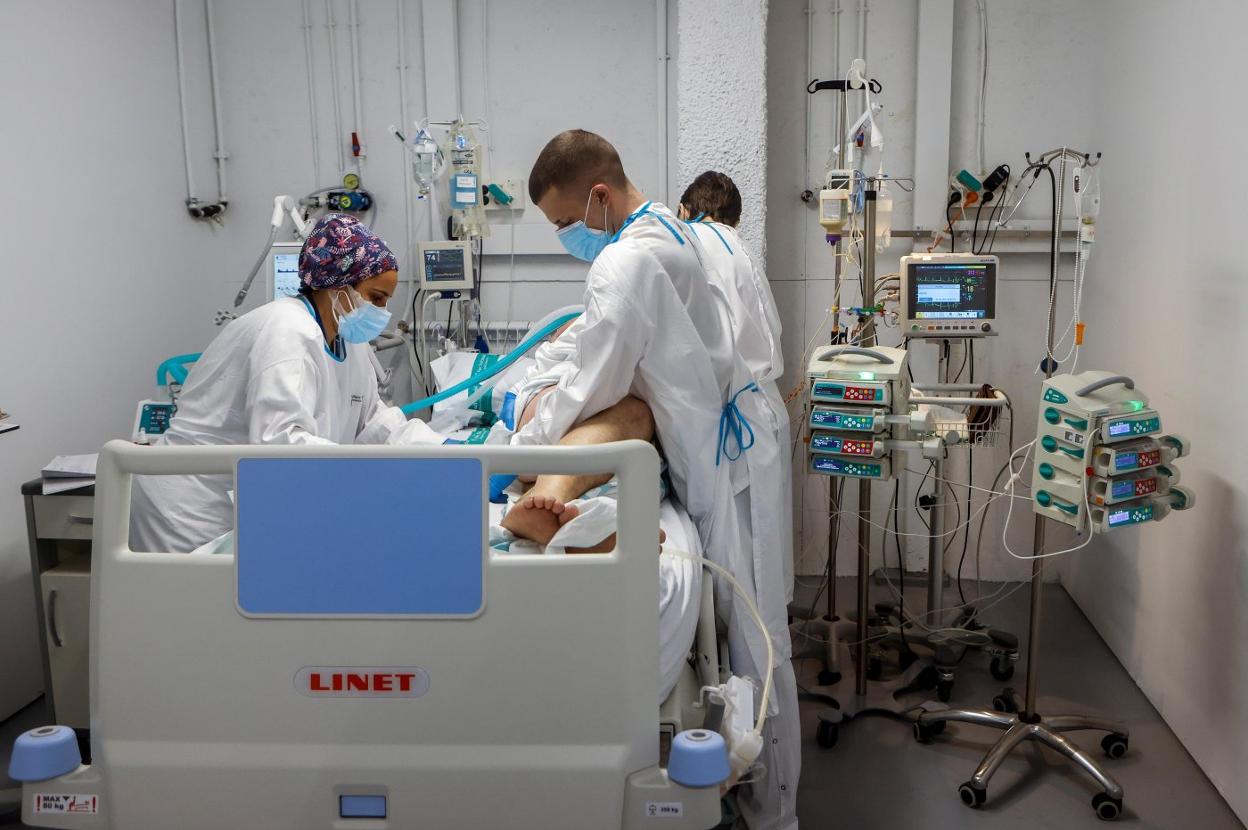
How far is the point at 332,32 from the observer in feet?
12.9

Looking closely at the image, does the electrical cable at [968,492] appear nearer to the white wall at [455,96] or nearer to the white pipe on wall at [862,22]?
the white pipe on wall at [862,22]

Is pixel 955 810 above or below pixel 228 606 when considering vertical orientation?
below

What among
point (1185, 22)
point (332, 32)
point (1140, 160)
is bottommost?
point (1140, 160)

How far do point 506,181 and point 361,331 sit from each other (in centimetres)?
179

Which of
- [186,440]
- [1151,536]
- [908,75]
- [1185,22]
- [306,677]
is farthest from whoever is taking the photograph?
[908,75]

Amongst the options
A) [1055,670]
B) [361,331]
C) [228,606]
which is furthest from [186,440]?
[1055,670]

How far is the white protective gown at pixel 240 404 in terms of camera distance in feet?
6.76

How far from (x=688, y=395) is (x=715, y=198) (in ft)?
4.89

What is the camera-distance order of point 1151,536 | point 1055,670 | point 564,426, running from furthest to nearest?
point 1055,670 → point 1151,536 → point 564,426

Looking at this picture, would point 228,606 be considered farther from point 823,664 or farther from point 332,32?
point 332,32

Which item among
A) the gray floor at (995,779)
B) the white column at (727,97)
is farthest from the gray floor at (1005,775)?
the white column at (727,97)

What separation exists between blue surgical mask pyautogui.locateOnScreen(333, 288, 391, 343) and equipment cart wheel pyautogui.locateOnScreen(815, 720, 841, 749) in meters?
1.58

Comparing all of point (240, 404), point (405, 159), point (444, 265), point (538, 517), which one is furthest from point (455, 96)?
point (538, 517)

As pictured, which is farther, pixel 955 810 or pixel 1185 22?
pixel 1185 22
